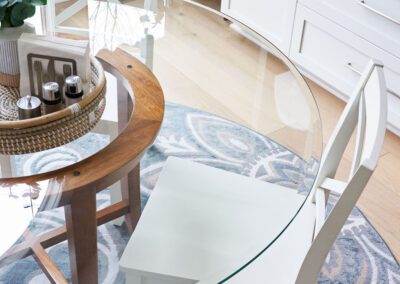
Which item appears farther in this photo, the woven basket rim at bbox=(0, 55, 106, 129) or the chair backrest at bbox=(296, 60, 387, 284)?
the woven basket rim at bbox=(0, 55, 106, 129)

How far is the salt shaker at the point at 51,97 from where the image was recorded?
1.48 metres

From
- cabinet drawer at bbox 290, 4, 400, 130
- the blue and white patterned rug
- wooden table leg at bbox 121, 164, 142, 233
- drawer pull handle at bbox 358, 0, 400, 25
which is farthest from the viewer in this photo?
cabinet drawer at bbox 290, 4, 400, 130

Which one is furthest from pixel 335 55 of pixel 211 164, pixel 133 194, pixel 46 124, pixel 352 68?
pixel 46 124

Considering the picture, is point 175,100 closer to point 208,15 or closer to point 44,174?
point 208,15

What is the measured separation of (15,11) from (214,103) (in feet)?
2.16

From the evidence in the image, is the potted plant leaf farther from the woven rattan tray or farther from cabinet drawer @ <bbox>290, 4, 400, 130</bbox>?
cabinet drawer @ <bbox>290, 4, 400, 130</bbox>

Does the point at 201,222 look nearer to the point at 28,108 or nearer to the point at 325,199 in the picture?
the point at 325,199

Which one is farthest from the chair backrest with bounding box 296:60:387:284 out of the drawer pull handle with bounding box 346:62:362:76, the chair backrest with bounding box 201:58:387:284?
the drawer pull handle with bounding box 346:62:362:76

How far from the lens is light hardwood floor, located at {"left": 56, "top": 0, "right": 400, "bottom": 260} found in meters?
1.90

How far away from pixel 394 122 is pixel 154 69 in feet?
3.86

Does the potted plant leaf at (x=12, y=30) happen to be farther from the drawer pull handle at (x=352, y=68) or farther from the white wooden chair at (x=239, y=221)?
the drawer pull handle at (x=352, y=68)

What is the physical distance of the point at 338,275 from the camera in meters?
2.08

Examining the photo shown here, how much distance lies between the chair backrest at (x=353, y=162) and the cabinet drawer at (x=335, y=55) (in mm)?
1173

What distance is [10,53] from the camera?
1.52 meters
